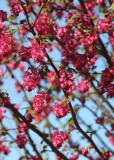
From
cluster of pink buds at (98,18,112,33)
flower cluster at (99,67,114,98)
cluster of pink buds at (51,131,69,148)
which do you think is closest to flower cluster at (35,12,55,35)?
cluster of pink buds at (98,18,112,33)

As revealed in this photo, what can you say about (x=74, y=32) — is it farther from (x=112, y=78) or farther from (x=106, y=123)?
(x=106, y=123)

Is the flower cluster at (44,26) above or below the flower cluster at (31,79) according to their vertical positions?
above

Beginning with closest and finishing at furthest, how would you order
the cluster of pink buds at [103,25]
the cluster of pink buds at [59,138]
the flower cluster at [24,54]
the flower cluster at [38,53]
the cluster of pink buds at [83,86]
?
the flower cluster at [38,53]
the flower cluster at [24,54]
the cluster of pink buds at [59,138]
the cluster of pink buds at [103,25]
the cluster of pink buds at [83,86]

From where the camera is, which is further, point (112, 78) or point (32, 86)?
point (112, 78)

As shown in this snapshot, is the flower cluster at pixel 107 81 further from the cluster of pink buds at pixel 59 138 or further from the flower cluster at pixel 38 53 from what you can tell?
the flower cluster at pixel 38 53

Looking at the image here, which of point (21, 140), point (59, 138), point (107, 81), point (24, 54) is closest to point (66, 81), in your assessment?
point (24, 54)

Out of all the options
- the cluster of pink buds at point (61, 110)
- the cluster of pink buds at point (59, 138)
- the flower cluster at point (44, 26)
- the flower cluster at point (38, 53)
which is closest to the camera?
the flower cluster at point (38, 53)

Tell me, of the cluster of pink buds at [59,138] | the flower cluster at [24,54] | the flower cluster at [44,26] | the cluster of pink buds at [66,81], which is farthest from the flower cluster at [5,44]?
the cluster of pink buds at [59,138]

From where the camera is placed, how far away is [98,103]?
986cm

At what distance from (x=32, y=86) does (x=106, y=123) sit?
4917 millimetres

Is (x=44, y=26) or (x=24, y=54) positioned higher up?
(x=44, y=26)

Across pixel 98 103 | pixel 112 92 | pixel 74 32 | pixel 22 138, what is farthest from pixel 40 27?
pixel 98 103

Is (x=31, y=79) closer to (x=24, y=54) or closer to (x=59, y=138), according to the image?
(x=24, y=54)

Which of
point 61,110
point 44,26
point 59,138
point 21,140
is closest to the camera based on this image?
point 61,110
